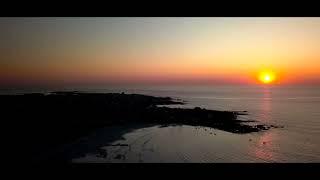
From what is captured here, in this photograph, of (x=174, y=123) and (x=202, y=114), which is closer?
(x=174, y=123)
